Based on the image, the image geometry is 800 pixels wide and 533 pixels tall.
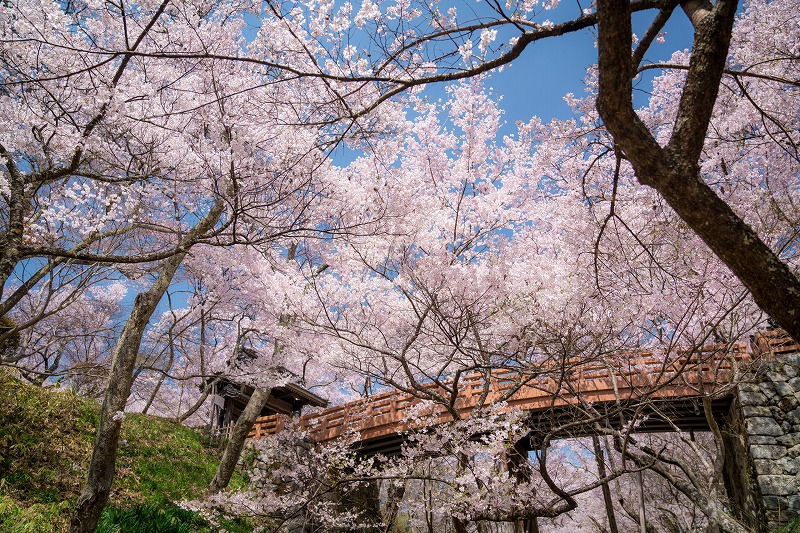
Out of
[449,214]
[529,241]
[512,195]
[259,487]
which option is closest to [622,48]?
[449,214]

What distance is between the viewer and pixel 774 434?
1052cm

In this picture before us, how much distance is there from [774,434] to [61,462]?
13740 mm

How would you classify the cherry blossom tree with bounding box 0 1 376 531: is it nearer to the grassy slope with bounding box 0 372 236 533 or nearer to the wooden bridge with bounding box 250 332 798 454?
the grassy slope with bounding box 0 372 236 533

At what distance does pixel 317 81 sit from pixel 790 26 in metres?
8.41

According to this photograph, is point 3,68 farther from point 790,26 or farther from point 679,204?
point 790,26

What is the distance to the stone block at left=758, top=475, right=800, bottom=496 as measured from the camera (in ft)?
32.1

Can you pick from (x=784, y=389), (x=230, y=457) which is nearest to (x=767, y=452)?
(x=784, y=389)

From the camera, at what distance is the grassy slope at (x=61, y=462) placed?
22.8ft

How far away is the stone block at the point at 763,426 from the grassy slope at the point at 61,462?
460 inches

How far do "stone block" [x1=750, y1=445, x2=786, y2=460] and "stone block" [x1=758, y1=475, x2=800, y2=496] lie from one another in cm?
41

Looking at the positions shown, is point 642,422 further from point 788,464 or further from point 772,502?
point 788,464

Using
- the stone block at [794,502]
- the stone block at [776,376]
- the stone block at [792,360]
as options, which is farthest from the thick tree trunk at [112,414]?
the stone block at [792,360]

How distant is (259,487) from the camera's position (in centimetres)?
1195

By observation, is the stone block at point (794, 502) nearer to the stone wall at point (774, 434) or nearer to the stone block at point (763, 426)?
the stone wall at point (774, 434)
